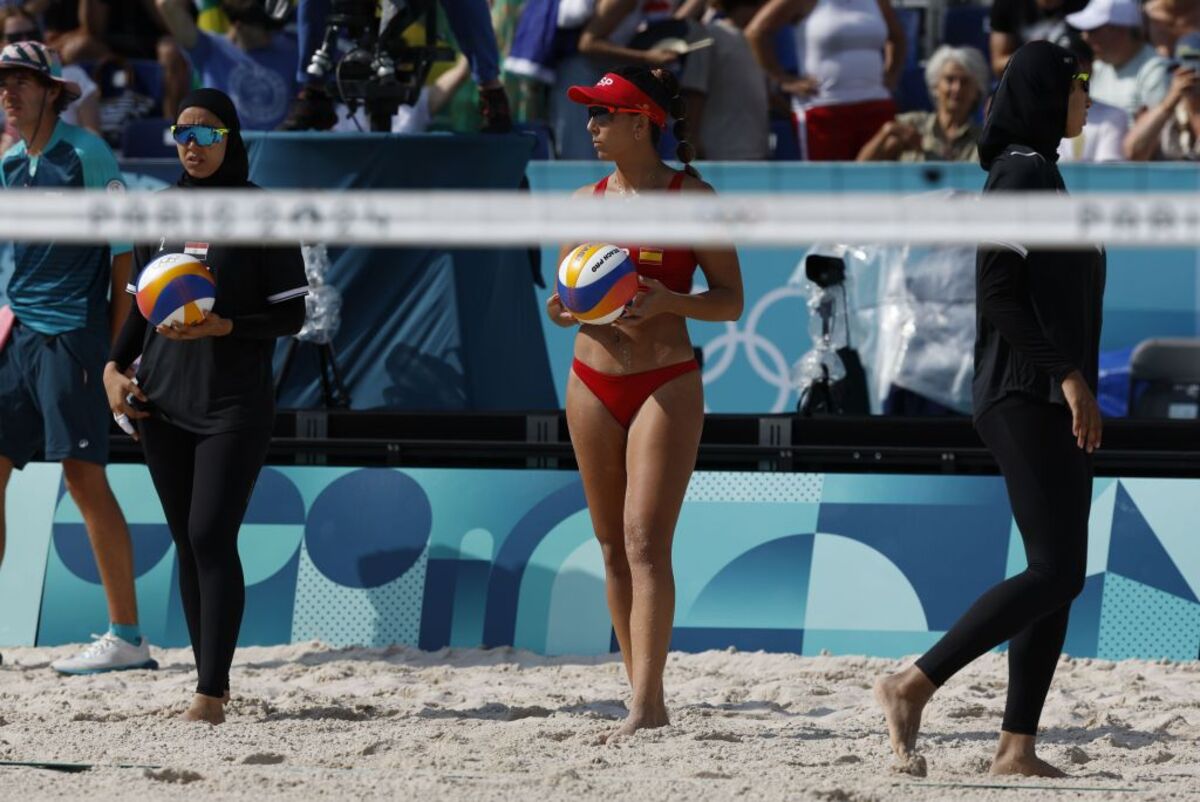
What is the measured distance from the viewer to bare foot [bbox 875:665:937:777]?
191 inches

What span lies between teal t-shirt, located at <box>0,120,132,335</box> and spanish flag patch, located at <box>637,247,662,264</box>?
2148 mm

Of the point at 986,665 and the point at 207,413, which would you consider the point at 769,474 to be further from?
the point at 207,413

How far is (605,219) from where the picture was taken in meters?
4.16

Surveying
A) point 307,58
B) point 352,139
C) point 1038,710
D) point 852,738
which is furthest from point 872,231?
point 307,58

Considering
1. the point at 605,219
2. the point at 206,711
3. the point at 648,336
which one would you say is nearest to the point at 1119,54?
the point at 648,336

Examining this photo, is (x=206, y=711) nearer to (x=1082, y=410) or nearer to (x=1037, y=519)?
(x=1037, y=519)

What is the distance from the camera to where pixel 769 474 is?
691cm

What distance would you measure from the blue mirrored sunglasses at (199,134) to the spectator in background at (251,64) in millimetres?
4176

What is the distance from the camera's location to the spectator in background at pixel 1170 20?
9648 mm

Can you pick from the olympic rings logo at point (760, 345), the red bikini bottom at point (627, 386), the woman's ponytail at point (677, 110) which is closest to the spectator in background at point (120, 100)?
the olympic rings logo at point (760, 345)

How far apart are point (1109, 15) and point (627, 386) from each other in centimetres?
517

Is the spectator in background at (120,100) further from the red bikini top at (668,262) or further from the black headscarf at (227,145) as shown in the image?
the red bikini top at (668,262)

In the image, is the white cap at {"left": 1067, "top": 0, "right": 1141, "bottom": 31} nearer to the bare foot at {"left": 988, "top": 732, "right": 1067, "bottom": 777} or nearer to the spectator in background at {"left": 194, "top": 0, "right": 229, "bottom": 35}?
the spectator in background at {"left": 194, "top": 0, "right": 229, "bottom": 35}

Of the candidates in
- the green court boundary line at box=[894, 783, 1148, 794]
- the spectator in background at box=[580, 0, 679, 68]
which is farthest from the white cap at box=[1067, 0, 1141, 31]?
the green court boundary line at box=[894, 783, 1148, 794]
